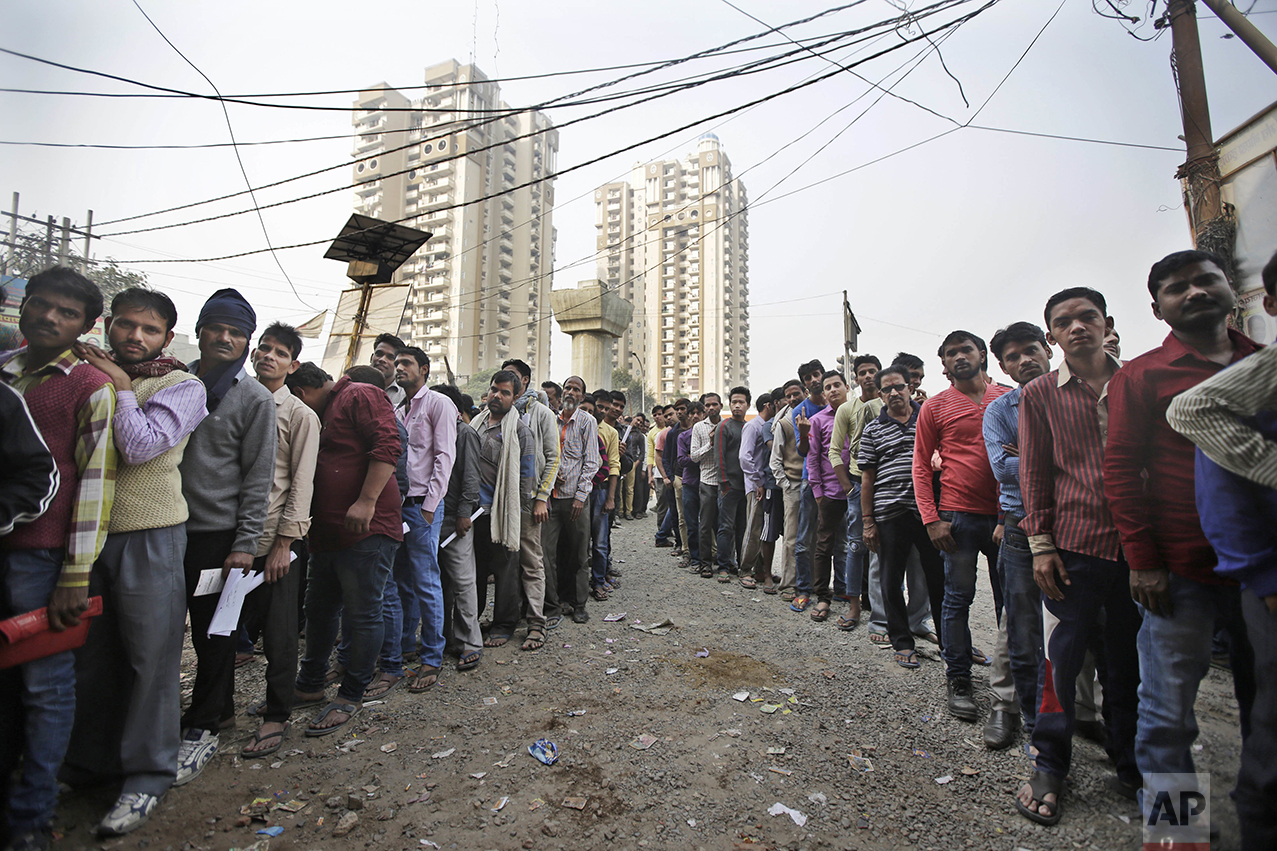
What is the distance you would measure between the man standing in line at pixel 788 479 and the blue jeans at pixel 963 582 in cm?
240

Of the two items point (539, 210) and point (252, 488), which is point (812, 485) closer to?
point (252, 488)

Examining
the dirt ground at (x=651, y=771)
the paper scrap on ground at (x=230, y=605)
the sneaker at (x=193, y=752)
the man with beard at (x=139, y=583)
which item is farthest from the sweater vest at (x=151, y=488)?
the dirt ground at (x=651, y=771)

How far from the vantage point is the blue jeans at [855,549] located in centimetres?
463

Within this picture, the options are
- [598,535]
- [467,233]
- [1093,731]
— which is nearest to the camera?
[1093,731]

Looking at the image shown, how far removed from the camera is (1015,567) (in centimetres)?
260

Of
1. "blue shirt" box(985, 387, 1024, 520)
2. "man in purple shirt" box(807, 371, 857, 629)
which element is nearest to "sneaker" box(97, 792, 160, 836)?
"blue shirt" box(985, 387, 1024, 520)

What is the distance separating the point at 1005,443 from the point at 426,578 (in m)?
3.57

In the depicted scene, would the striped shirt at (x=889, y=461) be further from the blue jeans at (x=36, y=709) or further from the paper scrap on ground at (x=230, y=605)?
the blue jeans at (x=36, y=709)

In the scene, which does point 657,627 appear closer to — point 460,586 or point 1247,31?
point 460,586

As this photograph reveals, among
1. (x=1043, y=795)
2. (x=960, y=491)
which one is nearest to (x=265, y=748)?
(x=1043, y=795)

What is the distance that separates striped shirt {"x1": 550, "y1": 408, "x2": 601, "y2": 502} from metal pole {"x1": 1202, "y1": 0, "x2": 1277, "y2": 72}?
19.7ft

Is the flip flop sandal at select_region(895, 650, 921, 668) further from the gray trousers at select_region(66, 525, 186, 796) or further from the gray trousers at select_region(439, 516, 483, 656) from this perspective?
the gray trousers at select_region(66, 525, 186, 796)

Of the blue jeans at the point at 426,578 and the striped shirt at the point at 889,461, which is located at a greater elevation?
the striped shirt at the point at 889,461

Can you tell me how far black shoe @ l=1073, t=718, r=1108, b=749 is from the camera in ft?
8.78
